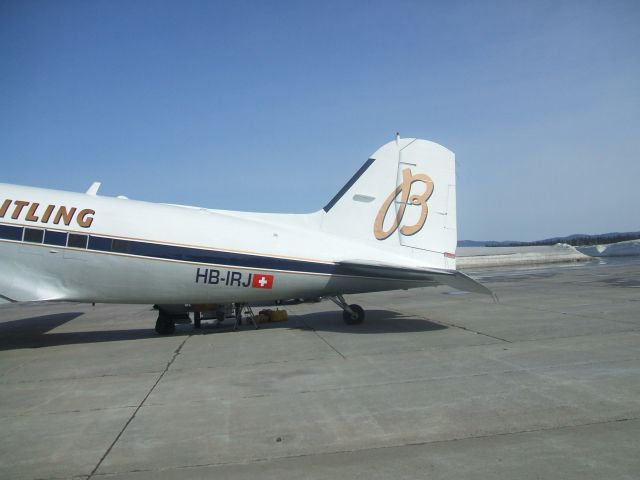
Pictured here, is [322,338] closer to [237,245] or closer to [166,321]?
[237,245]

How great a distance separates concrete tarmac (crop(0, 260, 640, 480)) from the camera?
4871mm

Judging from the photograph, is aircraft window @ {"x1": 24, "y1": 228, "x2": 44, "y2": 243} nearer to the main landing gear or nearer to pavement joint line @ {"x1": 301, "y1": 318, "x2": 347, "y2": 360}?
the main landing gear

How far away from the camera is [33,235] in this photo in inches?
486

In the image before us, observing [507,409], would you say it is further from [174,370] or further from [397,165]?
[397,165]

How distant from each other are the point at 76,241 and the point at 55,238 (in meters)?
0.54

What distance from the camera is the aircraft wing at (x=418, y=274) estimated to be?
Result: 1150 cm

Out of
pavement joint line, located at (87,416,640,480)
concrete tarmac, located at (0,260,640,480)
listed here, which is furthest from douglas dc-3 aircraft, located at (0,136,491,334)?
pavement joint line, located at (87,416,640,480)

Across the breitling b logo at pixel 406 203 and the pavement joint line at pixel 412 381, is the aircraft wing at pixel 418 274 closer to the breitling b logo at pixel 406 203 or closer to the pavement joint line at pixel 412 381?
the breitling b logo at pixel 406 203

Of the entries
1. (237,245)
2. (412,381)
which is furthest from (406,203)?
(412,381)

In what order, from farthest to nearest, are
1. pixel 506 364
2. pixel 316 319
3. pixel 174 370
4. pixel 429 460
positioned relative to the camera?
pixel 316 319 < pixel 174 370 < pixel 506 364 < pixel 429 460

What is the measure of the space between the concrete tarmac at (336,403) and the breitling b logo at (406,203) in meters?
2.89

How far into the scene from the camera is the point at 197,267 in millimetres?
12789

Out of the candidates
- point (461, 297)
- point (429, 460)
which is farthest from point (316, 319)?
point (429, 460)

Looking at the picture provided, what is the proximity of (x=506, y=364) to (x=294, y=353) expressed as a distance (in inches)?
176
